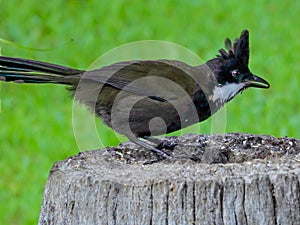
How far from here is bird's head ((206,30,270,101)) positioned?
4.60 meters

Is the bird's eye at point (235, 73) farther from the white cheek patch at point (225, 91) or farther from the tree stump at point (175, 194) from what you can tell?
the tree stump at point (175, 194)

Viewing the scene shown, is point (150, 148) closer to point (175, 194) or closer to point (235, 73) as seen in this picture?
point (235, 73)

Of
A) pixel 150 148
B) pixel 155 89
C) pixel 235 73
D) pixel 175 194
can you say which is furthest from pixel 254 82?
pixel 175 194

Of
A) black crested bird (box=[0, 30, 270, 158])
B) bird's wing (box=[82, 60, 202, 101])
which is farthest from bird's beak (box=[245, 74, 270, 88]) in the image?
bird's wing (box=[82, 60, 202, 101])

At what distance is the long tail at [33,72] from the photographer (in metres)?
4.30

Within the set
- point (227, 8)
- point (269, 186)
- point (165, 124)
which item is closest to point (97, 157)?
point (165, 124)

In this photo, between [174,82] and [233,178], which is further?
[174,82]

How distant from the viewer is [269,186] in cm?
334

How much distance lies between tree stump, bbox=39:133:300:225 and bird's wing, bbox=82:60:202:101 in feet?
2.86

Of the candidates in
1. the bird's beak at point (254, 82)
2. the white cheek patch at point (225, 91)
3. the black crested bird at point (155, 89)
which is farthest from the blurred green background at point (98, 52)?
the bird's beak at point (254, 82)

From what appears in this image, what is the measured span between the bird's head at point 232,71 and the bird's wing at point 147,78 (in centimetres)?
17

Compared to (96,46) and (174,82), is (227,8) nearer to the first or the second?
(96,46)

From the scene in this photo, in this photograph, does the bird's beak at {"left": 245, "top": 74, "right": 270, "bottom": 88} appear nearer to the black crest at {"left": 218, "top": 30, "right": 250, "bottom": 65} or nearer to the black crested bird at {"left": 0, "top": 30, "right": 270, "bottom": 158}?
the black crested bird at {"left": 0, "top": 30, "right": 270, "bottom": 158}

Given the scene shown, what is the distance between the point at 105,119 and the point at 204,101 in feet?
1.93
